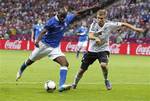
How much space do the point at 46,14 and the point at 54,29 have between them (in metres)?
34.8

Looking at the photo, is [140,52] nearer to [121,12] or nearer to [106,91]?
[121,12]

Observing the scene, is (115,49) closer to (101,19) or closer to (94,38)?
(101,19)

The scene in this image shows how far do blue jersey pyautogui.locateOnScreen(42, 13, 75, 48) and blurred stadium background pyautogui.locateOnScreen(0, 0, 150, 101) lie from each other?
1.43 meters

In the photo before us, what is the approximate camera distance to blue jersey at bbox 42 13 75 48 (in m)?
16.6

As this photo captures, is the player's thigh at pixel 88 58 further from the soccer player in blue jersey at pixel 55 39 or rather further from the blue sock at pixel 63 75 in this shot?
the blue sock at pixel 63 75

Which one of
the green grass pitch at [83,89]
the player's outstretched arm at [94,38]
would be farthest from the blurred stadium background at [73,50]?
the player's outstretched arm at [94,38]

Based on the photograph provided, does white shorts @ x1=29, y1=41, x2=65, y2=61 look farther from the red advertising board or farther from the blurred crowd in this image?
the blurred crowd

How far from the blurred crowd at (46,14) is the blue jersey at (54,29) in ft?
85.1

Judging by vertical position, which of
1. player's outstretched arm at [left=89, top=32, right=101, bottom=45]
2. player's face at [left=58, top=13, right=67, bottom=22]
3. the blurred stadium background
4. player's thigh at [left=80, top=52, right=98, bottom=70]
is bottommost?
the blurred stadium background

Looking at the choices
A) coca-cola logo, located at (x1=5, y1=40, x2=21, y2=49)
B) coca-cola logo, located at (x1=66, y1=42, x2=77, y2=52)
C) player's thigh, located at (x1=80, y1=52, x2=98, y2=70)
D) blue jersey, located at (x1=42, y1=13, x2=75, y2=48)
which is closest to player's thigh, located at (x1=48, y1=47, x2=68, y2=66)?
blue jersey, located at (x1=42, y1=13, x2=75, y2=48)

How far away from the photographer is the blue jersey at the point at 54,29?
16.6 metres

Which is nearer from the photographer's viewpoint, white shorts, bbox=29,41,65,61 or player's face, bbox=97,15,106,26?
player's face, bbox=97,15,106,26

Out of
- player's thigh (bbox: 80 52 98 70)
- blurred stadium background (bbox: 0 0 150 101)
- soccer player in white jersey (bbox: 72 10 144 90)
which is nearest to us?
blurred stadium background (bbox: 0 0 150 101)

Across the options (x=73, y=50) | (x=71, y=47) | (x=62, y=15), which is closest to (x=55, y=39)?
(x=62, y=15)
